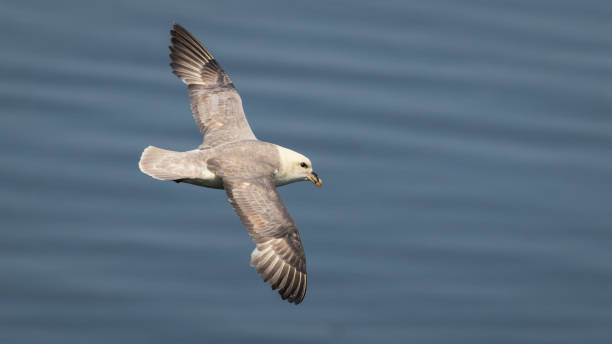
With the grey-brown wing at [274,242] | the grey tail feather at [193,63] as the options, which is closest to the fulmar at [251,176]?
the grey-brown wing at [274,242]

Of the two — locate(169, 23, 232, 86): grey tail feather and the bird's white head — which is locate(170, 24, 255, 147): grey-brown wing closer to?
locate(169, 23, 232, 86): grey tail feather

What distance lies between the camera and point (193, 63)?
11.0 meters

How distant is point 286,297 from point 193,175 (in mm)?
1407

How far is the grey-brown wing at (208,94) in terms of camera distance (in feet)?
32.9

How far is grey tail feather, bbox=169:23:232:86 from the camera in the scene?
35.5 feet

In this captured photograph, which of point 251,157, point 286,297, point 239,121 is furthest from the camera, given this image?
point 239,121

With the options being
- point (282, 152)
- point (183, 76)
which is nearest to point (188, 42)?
point (183, 76)

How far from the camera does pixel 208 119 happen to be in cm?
1025

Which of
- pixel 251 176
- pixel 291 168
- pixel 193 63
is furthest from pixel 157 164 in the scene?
pixel 193 63

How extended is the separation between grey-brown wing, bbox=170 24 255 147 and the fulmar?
10 mm

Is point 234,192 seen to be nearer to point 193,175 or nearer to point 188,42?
point 193,175

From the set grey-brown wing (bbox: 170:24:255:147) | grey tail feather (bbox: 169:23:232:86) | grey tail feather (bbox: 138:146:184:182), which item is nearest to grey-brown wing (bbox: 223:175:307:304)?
grey tail feather (bbox: 138:146:184:182)

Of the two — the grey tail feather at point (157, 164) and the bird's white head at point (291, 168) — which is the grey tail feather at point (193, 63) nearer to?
the bird's white head at point (291, 168)

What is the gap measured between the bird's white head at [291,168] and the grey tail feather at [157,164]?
0.98 metres
